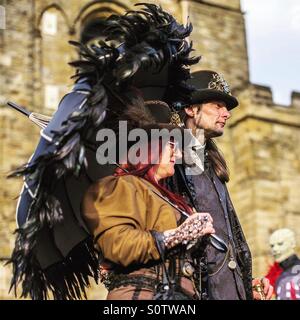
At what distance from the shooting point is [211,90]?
4.23 m

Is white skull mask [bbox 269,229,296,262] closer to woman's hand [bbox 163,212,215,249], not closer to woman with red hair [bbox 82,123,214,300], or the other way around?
woman with red hair [bbox 82,123,214,300]

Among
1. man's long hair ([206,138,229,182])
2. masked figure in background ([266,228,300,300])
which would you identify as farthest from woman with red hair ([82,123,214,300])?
masked figure in background ([266,228,300,300])

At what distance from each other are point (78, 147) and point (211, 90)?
49.3 inches

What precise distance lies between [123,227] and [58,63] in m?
Answer: 12.8

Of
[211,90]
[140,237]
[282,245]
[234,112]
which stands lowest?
[140,237]

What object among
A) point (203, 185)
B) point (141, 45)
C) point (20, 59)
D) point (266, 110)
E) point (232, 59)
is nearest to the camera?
point (141, 45)

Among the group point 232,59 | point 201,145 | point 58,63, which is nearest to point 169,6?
point 232,59

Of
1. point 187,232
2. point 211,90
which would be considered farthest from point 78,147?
point 211,90

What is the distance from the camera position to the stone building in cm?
1480

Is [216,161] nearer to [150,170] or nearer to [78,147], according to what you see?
[150,170]

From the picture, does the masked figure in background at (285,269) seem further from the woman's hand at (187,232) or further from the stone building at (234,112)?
the stone building at (234,112)

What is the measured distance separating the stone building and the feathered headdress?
10.4m

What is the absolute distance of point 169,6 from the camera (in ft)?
56.4
